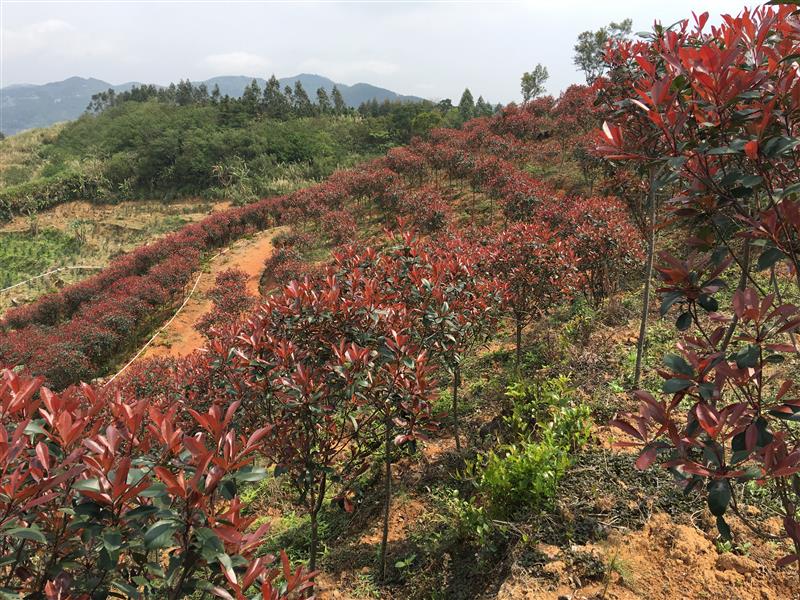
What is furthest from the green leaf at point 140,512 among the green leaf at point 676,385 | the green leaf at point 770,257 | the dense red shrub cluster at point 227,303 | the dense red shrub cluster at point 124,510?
the dense red shrub cluster at point 227,303

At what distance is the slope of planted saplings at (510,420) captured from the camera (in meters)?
1.41

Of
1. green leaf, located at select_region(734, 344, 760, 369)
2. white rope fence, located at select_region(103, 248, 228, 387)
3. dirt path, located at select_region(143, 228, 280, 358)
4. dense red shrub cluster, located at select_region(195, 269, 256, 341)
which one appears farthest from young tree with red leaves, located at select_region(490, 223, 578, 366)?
white rope fence, located at select_region(103, 248, 228, 387)

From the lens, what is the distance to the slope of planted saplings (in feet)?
4.63

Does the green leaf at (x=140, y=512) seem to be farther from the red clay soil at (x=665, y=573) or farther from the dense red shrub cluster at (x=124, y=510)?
the red clay soil at (x=665, y=573)

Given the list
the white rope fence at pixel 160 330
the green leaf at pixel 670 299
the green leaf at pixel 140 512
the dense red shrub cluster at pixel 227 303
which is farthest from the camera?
the white rope fence at pixel 160 330

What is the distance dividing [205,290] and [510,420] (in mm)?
13084

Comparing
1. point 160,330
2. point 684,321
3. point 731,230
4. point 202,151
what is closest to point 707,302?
point 684,321

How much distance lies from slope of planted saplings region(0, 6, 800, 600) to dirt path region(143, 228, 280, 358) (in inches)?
196

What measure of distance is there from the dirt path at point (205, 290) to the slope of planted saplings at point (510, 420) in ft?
16.3

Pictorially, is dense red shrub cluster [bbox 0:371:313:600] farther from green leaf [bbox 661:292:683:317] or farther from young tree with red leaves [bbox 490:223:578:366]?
young tree with red leaves [bbox 490:223:578:366]

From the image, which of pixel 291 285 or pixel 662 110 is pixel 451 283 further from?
pixel 662 110

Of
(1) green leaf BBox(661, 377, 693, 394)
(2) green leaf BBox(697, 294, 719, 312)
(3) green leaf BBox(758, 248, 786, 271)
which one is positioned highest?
(3) green leaf BBox(758, 248, 786, 271)

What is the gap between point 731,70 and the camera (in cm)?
146

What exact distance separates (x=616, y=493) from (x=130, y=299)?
12.9 m
